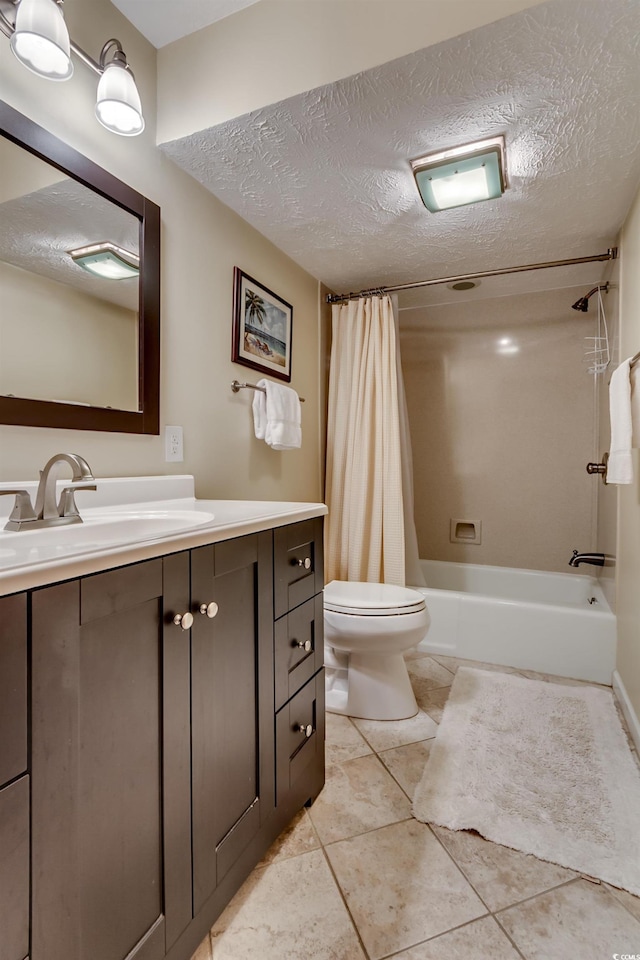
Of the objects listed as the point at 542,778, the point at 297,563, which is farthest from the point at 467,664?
the point at 297,563

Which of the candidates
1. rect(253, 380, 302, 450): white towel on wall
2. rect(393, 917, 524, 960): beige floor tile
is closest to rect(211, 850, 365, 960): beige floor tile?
rect(393, 917, 524, 960): beige floor tile

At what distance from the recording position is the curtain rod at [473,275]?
2.21 meters

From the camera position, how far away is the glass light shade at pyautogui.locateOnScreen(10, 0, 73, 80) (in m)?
0.97

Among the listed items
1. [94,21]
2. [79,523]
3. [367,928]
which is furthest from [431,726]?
[94,21]

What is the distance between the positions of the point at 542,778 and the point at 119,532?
148 centimetres

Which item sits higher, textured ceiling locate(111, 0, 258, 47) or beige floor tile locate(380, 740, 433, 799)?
textured ceiling locate(111, 0, 258, 47)

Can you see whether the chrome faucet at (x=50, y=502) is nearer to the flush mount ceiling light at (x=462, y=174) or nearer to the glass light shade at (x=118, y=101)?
the glass light shade at (x=118, y=101)

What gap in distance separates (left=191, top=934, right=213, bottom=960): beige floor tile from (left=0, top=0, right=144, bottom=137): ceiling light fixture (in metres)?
1.89

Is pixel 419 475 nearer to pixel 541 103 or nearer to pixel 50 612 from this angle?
pixel 541 103

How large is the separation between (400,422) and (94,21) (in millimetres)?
1995

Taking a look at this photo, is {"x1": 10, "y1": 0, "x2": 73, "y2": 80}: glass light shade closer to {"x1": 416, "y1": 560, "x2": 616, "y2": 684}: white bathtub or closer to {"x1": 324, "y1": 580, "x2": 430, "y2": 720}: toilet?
{"x1": 324, "y1": 580, "x2": 430, "y2": 720}: toilet

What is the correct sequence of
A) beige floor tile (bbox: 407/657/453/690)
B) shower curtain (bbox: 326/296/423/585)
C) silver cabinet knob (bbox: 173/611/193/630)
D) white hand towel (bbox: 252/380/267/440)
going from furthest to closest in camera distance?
shower curtain (bbox: 326/296/423/585) < beige floor tile (bbox: 407/657/453/690) < white hand towel (bbox: 252/380/267/440) < silver cabinet knob (bbox: 173/611/193/630)

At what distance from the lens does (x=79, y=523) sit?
3.38 feet

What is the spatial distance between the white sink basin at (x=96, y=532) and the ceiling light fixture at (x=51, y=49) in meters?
1.00
